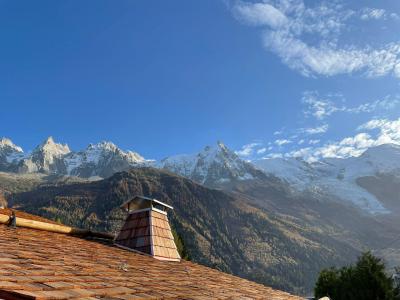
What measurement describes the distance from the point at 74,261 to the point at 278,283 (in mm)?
179930

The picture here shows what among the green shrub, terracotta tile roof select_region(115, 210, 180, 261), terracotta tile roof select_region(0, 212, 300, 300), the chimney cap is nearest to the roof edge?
terracotta tile roof select_region(0, 212, 300, 300)

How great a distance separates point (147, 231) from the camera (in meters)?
Result: 11.8

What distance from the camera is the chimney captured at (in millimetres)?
11516

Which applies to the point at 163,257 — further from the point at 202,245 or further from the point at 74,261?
the point at 202,245

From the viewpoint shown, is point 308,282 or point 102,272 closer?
point 102,272

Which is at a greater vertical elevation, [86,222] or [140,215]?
[86,222]

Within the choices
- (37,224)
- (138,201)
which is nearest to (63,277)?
(37,224)

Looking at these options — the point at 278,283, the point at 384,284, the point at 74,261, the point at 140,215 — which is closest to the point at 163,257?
the point at 140,215

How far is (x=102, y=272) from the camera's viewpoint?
593cm

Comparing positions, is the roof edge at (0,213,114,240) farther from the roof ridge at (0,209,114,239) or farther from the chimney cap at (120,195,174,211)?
the chimney cap at (120,195,174,211)

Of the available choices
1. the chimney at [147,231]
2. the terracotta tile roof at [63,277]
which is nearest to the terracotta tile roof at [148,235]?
the chimney at [147,231]

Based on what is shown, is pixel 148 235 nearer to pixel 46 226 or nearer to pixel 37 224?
pixel 46 226

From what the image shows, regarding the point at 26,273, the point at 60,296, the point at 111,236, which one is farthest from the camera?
the point at 111,236

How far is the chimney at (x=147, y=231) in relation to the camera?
37.8 feet
